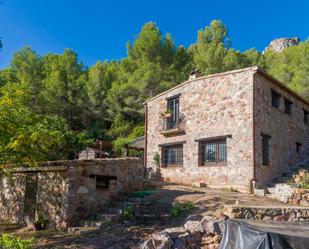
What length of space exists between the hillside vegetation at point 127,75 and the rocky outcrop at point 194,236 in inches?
688

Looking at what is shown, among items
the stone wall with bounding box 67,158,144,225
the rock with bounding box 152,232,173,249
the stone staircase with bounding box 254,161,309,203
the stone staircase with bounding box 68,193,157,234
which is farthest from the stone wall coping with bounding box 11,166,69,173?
the stone staircase with bounding box 254,161,309,203

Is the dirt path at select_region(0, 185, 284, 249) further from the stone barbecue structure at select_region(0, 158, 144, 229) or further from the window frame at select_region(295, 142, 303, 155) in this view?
the window frame at select_region(295, 142, 303, 155)

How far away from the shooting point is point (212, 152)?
60.5ft

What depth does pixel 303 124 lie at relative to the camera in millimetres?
21797


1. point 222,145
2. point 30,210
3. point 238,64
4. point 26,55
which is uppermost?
point 26,55

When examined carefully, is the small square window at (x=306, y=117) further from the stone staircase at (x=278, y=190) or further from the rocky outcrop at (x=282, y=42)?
the rocky outcrop at (x=282, y=42)

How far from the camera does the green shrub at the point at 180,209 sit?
12205 mm

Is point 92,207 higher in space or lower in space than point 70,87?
lower

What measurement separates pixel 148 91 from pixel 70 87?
9.08m

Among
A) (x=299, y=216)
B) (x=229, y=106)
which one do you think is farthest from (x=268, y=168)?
(x=299, y=216)

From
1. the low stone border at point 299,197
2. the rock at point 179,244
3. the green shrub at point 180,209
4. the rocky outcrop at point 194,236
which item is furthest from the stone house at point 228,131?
the rock at point 179,244

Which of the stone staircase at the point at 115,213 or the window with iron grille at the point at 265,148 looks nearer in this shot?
the stone staircase at the point at 115,213

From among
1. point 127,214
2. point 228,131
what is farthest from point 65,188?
point 228,131

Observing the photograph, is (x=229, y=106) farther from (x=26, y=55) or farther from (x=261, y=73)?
(x=26, y=55)
